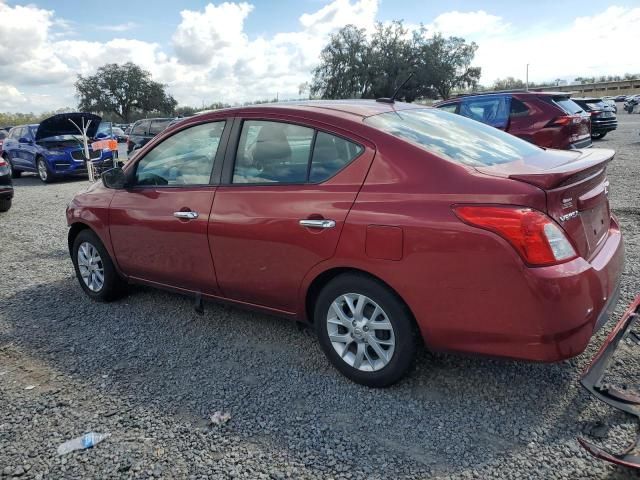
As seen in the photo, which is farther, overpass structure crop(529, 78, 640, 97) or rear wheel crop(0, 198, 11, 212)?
overpass structure crop(529, 78, 640, 97)

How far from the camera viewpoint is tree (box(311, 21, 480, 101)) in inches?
2227

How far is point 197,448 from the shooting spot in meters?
2.60

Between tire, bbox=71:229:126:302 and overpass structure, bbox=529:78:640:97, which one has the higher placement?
overpass structure, bbox=529:78:640:97

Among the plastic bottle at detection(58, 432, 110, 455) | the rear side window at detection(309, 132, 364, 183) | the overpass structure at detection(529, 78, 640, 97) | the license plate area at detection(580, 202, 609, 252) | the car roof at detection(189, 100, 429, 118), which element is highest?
the overpass structure at detection(529, 78, 640, 97)

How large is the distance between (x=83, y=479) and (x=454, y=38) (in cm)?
6518

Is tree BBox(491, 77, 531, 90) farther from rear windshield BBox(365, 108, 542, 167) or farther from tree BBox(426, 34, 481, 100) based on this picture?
rear windshield BBox(365, 108, 542, 167)

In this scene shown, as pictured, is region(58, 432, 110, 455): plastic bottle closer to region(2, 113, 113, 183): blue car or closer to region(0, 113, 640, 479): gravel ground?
region(0, 113, 640, 479): gravel ground

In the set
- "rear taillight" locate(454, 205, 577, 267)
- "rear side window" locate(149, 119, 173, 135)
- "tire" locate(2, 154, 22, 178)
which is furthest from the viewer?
"rear side window" locate(149, 119, 173, 135)

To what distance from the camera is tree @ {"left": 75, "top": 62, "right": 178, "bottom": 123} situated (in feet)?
222

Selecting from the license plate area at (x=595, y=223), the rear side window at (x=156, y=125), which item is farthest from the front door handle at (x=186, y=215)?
the rear side window at (x=156, y=125)

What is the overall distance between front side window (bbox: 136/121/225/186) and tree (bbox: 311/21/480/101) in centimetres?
5308

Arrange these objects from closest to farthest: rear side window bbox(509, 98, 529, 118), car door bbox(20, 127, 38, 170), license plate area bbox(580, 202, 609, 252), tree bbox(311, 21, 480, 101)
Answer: license plate area bbox(580, 202, 609, 252), rear side window bbox(509, 98, 529, 118), car door bbox(20, 127, 38, 170), tree bbox(311, 21, 480, 101)

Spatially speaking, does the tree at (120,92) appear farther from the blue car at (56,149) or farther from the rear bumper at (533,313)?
the rear bumper at (533,313)

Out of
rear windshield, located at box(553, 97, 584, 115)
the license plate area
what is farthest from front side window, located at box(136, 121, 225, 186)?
rear windshield, located at box(553, 97, 584, 115)
